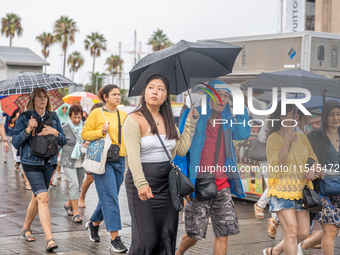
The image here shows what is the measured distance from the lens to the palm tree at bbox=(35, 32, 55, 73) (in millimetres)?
62094

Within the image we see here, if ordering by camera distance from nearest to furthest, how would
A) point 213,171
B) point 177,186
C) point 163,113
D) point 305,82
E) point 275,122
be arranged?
point 177,186
point 163,113
point 213,171
point 275,122
point 305,82

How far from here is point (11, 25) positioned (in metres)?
60.2

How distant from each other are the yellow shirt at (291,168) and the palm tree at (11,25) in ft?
199

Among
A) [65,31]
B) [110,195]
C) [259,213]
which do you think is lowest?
[259,213]

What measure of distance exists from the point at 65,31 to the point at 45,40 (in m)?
4.79

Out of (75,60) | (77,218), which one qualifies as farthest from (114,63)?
(77,218)

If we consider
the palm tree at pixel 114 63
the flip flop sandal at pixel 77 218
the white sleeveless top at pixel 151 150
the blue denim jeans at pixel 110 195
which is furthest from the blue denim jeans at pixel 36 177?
the palm tree at pixel 114 63

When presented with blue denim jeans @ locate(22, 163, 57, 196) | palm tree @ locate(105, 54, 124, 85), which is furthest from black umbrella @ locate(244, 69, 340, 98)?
palm tree @ locate(105, 54, 124, 85)

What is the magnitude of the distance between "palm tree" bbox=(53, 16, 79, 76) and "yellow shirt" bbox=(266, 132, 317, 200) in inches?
2233

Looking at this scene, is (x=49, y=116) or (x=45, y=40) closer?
(x=49, y=116)

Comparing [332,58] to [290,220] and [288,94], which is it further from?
[290,220]

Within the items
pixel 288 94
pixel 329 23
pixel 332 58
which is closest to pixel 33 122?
pixel 288 94

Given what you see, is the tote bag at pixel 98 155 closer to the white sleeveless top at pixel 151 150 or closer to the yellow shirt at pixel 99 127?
the yellow shirt at pixel 99 127

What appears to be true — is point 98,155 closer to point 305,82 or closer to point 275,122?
point 275,122
